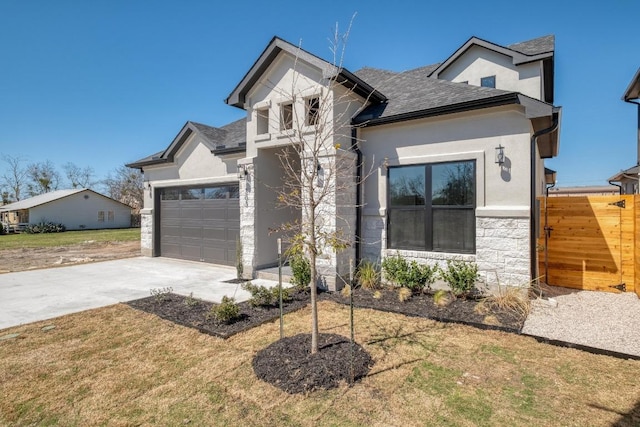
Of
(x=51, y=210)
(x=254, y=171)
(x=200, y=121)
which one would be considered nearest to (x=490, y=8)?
(x=254, y=171)

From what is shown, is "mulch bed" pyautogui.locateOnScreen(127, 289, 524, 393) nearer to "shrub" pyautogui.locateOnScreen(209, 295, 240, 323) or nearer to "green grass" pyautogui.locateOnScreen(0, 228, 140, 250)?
"shrub" pyautogui.locateOnScreen(209, 295, 240, 323)

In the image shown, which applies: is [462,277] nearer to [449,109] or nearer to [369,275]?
[369,275]

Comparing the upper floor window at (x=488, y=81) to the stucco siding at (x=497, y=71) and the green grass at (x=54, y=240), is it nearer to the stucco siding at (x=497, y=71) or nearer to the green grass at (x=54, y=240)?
the stucco siding at (x=497, y=71)

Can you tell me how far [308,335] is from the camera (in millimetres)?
4738

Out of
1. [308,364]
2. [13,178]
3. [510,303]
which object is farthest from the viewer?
[13,178]

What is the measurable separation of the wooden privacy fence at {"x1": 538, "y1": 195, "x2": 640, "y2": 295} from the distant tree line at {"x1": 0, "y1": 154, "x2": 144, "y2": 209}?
Result: 48.5m

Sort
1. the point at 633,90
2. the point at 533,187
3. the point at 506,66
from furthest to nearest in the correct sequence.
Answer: the point at 506,66 → the point at 633,90 → the point at 533,187

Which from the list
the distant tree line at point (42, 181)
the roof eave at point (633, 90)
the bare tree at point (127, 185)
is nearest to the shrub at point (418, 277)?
the roof eave at point (633, 90)

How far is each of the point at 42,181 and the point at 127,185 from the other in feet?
45.1

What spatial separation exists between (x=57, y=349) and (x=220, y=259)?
6.78 m

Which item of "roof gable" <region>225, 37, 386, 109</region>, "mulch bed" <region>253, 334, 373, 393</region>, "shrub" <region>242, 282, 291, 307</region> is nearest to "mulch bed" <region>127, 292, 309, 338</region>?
"shrub" <region>242, 282, 291, 307</region>

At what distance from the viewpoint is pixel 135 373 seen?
388cm

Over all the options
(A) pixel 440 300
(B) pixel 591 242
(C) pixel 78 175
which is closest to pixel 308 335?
(A) pixel 440 300

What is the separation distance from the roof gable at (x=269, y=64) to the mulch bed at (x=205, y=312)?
17.6ft
